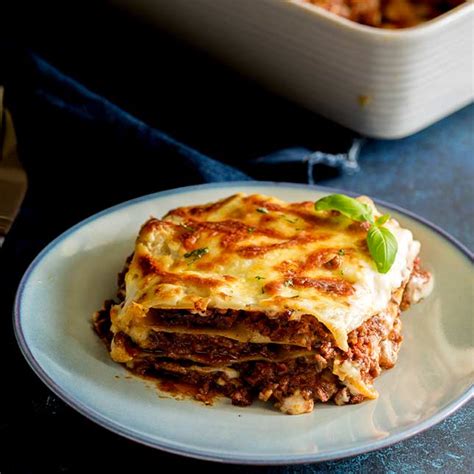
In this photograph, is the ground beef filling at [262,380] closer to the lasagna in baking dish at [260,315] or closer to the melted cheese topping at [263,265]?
the lasagna in baking dish at [260,315]

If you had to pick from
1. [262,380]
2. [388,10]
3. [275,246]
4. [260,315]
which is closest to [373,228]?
[275,246]

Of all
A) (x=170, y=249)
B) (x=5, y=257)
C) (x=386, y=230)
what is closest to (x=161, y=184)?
(x=5, y=257)

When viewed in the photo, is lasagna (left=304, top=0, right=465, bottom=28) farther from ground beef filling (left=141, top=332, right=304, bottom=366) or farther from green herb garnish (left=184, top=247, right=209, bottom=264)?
ground beef filling (left=141, top=332, right=304, bottom=366)

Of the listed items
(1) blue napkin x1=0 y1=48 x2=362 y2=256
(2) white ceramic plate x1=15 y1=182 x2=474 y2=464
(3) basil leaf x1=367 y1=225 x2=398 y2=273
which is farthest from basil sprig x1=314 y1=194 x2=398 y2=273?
(1) blue napkin x1=0 y1=48 x2=362 y2=256

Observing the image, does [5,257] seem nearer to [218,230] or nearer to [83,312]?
[83,312]

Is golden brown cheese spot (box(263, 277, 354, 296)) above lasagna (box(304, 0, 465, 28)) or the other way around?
above

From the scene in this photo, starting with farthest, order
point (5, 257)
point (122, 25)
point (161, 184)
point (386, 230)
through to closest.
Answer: point (122, 25)
point (161, 184)
point (5, 257)
point (386, 230)
